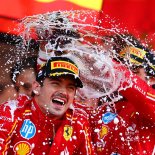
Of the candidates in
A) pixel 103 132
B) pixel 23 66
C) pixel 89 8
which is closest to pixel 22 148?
pixel 103 132

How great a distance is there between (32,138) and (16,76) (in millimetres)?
804

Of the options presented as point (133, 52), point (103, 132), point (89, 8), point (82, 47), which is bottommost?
point (103, 132)

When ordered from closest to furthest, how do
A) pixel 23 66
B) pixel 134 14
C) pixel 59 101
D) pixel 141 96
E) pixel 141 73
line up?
1. pixel 59 101
2. pixel 141 96
3. pixel 141 73
4. pixel 23 66
5. pixel 134 14

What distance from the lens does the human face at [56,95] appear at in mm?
2568

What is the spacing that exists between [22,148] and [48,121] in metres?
0.18

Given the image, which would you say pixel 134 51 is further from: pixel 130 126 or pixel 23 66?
pixel 23 66

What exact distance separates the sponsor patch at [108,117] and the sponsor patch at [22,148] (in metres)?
0.50

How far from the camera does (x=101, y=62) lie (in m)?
2.75

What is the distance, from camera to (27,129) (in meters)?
2.53

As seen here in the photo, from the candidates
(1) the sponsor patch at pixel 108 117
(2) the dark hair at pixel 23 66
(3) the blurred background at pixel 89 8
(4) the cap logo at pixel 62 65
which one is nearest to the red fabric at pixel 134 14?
(3) the blurred background at pixel 89 8

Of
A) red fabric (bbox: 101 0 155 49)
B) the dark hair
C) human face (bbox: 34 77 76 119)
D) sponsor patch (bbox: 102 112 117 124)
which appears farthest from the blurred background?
human face (bbox: 34 77 76 119)

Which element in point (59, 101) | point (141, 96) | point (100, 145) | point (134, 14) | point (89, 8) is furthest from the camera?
point (134, 14)

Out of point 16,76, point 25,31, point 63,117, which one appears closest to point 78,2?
point 16,76

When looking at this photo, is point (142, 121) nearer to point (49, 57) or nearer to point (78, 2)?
point (49, 57)
